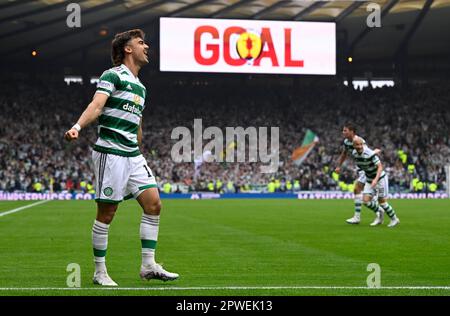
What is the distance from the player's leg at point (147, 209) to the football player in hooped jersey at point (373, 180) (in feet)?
35.1

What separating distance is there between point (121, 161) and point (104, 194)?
0.38m

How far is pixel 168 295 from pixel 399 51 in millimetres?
49317

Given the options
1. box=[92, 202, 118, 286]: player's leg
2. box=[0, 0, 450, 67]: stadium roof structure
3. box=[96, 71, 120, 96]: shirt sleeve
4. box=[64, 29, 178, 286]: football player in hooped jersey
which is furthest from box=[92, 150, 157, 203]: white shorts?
box=[0, 0, 450, 67]: stadium roof structure

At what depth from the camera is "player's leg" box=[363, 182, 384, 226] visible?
739 inches

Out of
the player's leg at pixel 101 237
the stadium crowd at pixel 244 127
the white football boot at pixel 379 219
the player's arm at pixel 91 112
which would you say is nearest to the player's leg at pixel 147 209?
the player's leg at pixel 101 237

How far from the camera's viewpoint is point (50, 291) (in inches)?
300

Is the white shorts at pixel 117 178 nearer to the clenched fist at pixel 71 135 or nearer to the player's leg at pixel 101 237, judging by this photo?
the player's leg at pixel 101 237

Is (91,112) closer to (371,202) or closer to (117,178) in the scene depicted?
(117,178)

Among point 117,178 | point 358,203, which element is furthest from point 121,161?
point 358,203

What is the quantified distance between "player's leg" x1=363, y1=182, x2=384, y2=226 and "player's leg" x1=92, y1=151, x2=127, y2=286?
1147 centimetres

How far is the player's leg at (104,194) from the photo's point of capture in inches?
318

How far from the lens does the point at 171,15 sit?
44.9 meters
